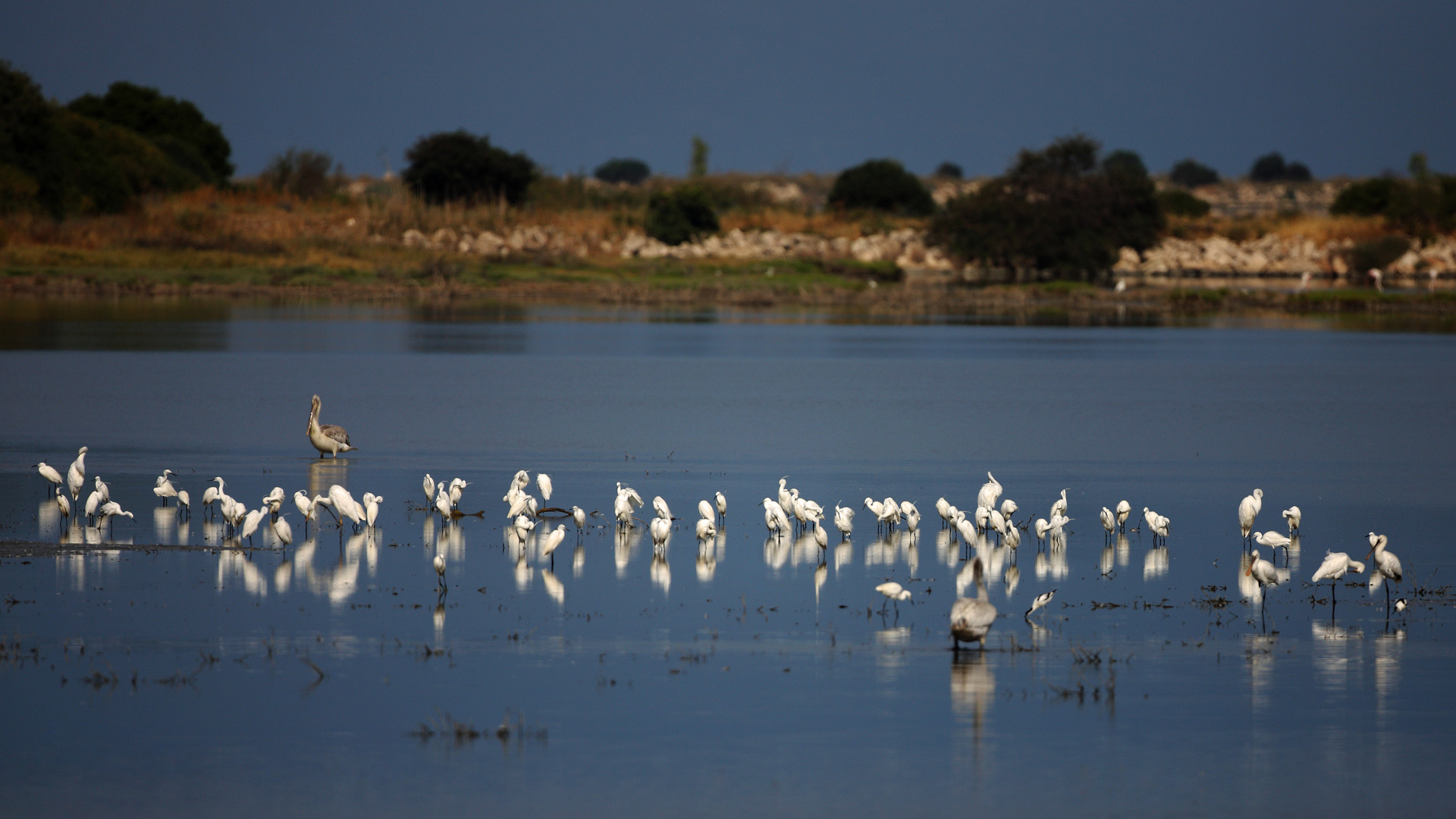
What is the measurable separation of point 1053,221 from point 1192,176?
317 feet

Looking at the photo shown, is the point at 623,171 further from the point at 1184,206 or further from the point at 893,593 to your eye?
the point at 893,593

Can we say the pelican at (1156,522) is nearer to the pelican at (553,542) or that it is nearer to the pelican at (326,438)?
the pelican at (553,542)

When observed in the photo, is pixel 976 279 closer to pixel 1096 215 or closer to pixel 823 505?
pixel 1096 215

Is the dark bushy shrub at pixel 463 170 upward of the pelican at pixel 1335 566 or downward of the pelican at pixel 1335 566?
upward

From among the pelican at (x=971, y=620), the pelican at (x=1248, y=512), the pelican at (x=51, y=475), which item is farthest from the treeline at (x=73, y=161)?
the pelican at (x=971, y=620)

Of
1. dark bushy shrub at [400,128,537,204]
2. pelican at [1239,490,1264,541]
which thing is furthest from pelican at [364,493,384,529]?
dark bushy shrub at [400,128,537,204]

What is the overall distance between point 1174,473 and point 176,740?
1151 cm

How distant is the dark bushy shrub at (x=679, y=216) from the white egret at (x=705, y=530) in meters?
54.0

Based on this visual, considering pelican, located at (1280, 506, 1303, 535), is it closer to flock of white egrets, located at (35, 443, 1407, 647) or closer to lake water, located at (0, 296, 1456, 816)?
flock of white egrets, located at (35, 443, 1407, 647)

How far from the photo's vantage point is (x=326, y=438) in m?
16.2

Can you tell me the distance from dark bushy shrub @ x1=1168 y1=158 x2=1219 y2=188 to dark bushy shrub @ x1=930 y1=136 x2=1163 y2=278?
90.0 metres

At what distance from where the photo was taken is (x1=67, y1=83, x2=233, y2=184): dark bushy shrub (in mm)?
81562

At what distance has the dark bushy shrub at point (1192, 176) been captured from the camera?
490 feet

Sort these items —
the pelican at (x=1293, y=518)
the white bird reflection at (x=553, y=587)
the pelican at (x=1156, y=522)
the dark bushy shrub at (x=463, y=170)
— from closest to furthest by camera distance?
the white bird reflection at (x=553, y=587), the pelican at (x=1156, y=522), the pelican at (x=1293, y=518), the dark bushy shrub at (x=463, y=170)
